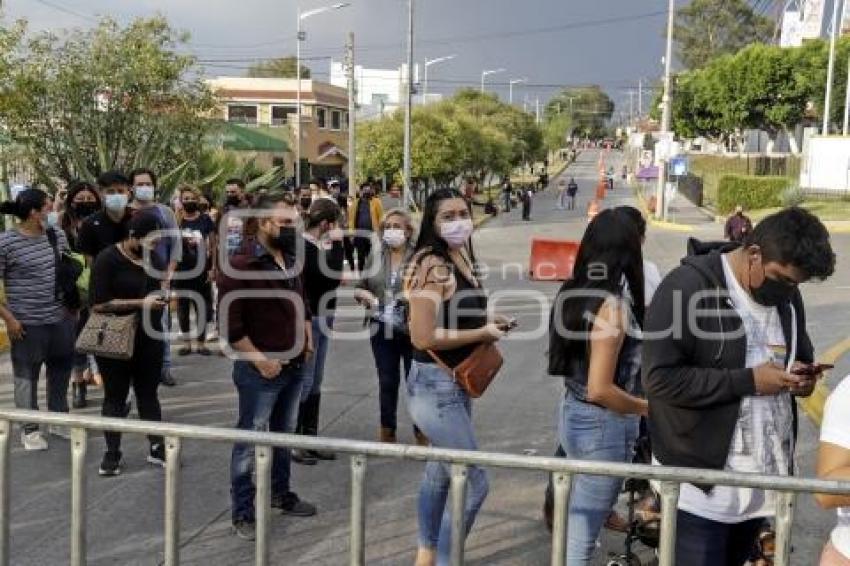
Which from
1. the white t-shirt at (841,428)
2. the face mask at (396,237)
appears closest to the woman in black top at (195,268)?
the face mask at (396,237)

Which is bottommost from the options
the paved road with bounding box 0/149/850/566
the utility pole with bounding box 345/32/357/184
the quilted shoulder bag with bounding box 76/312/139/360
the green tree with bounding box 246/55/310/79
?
the paved road with bounding box 0/149/850/566

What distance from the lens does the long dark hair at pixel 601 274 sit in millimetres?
3377

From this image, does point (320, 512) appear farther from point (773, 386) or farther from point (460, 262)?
point (773, 386)

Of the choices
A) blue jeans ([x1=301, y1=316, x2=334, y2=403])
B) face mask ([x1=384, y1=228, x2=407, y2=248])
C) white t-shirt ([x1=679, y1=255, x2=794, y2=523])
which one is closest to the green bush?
face mask ([x1=384, y1=228, x2=407, y2=248])

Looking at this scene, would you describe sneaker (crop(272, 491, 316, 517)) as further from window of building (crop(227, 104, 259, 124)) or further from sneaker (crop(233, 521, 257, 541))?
window of building (crop(227, 104, 259, 124))

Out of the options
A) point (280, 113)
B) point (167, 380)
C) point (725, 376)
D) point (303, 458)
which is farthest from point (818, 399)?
point (280, 113)

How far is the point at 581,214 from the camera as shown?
36.7 m

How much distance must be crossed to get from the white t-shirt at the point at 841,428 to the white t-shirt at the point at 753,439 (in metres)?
0.36

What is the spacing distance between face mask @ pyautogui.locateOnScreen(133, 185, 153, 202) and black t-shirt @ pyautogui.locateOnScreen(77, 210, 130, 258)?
38.5 inches

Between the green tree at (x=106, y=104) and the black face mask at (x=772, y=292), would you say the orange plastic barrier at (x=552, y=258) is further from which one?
the green tree at (x=106, y=104)

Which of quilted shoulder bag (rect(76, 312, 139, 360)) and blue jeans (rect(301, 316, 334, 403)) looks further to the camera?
blue jeans (rect(301, 316, 334, 403))

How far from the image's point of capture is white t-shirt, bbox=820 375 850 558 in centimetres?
235

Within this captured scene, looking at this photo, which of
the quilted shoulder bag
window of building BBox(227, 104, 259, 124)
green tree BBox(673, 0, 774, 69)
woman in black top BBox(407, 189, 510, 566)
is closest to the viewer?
woman in black top BBox(407, 189, 510, 566)

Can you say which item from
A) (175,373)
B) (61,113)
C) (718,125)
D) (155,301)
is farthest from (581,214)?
(155,301)
